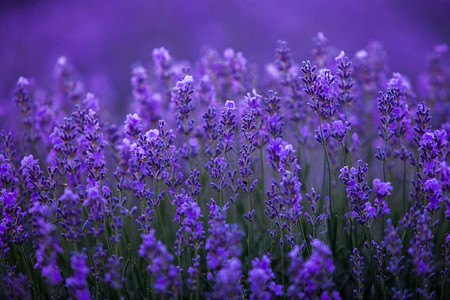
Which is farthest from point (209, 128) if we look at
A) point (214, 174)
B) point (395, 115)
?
point (395, 115)

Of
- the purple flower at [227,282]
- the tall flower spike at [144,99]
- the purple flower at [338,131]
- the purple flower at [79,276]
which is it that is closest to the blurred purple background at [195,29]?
the tall flower spike at [144,99]

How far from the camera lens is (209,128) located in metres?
2.57

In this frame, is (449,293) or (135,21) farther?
(135,21)

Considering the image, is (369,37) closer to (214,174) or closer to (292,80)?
(292,80)

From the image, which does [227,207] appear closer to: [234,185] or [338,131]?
[234,185]

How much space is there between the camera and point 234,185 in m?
2.41

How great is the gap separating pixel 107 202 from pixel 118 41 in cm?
970

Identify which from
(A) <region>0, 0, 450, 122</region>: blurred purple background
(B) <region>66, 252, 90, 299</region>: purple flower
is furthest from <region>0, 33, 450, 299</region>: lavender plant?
(A) <region>0, 0, 450, 122</region>: blurred purple background

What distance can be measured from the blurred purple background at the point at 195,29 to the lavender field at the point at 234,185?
3.57 metres

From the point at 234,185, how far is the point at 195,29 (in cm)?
873

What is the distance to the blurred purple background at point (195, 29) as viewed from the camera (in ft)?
30.7

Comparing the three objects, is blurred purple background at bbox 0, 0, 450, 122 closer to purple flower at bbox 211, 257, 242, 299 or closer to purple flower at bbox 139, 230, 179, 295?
purple flower at bbox 139, 230, 179, 295

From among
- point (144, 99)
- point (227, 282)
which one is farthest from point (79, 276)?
point (144, 99)

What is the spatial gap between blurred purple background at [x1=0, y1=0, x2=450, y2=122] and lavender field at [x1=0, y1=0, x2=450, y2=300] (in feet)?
11.7
